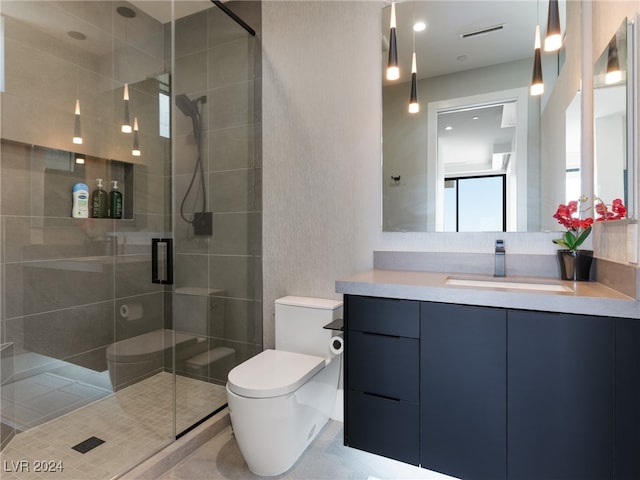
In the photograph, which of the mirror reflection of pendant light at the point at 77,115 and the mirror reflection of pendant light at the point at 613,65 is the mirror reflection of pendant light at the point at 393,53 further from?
the mirror reflection of pendant light at the point at 77,115

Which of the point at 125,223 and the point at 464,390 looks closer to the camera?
the point at 464,390

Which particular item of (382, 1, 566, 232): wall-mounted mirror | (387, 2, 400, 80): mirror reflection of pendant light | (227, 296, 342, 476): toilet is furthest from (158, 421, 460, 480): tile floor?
(387, 2, 400, 80): mirror reflection of pendant light

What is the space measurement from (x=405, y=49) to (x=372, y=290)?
1405mm

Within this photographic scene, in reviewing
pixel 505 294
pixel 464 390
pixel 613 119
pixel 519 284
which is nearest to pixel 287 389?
pixel 464 390

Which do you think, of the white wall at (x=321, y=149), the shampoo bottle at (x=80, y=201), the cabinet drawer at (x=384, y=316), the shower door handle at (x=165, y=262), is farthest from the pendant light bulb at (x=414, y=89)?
the shampoo bottle at (x=80, y=201)

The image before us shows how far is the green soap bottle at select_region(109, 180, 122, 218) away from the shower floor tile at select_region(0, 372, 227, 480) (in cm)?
108

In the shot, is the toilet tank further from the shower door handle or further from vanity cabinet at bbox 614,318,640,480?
vanity cabinet at bbox 614,318,640,480

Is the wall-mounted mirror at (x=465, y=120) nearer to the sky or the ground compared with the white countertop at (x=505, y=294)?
nearer to the sky

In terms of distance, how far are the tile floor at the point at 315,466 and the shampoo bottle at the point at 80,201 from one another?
153 centimetres

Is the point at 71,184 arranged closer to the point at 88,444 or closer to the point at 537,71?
the point at 88,444

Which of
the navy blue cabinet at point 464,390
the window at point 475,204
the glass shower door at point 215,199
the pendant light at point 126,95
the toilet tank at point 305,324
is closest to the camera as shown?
the navy blue cabinet at point 464,390

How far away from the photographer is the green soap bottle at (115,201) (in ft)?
7.16

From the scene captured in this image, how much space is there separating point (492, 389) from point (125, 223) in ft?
7.47

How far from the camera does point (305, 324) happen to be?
6.19 ft
